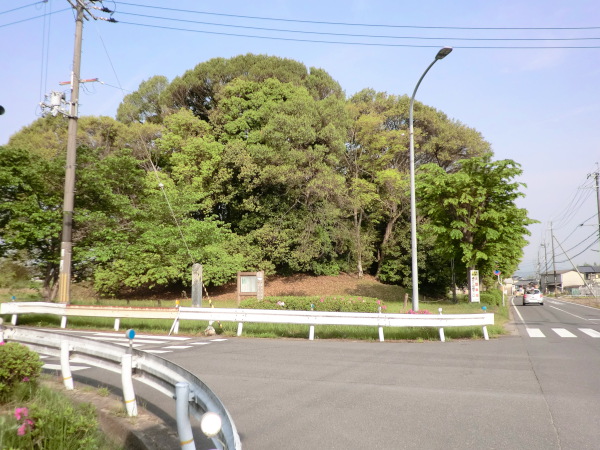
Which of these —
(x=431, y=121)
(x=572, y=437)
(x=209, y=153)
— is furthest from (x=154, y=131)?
(x=572, y=437)

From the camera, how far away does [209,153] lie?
37906mm

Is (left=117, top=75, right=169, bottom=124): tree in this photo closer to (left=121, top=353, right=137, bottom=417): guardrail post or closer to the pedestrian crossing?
the pedestrian crossing

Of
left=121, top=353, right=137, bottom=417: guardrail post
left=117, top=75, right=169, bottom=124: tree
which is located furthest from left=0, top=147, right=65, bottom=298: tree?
left=117, top=75, right=169, bottom=124: tree

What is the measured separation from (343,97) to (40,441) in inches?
1723

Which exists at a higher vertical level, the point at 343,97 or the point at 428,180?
the point at 343,97

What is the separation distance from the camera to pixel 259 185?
38.6 metres

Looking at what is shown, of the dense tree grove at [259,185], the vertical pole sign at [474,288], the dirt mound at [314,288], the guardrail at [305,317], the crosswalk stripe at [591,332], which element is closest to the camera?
the guardrail at [305,317]

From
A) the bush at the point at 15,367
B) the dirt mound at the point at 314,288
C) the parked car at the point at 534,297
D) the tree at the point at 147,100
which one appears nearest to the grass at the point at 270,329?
the bush at the point at 15,367

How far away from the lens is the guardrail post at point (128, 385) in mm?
5051

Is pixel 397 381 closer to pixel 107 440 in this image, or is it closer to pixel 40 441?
pixel 107 440

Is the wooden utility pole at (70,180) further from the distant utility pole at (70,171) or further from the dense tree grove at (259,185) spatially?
the dense tree grove at (259,185)

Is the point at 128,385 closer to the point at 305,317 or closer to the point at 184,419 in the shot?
the point at 184,419

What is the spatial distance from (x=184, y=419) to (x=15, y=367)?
9.05ft

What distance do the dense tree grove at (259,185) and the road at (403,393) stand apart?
12114mm
